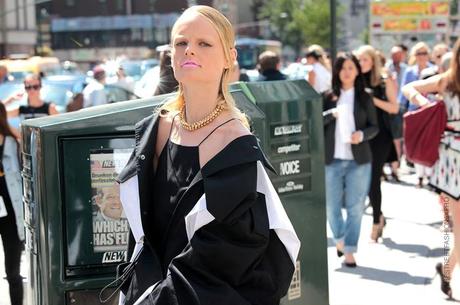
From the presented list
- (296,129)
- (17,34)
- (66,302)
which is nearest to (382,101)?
(296,129)

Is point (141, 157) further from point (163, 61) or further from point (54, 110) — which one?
point (54, 110)

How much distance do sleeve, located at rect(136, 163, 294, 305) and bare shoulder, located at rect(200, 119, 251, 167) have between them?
0.34 ft

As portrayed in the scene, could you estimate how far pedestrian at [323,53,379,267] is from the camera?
7812 mm

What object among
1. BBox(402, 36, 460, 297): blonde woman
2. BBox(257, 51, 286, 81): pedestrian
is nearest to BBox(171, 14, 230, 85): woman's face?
BBox(402, 36, 460, 297): blonde woman

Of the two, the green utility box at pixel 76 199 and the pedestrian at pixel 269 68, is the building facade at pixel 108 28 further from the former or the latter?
the green utility box at pixel 76 199

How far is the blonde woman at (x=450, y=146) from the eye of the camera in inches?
243

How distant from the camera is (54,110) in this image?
29.1 ft

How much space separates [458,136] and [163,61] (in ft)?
A: 6.95

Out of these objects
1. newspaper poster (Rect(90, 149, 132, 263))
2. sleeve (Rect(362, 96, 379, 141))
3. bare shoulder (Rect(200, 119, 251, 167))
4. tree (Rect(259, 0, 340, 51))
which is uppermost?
bare shoulder (Rect(200, 119, 251, 167))

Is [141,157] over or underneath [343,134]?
over

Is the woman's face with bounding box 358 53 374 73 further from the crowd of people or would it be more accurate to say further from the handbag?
the handbag

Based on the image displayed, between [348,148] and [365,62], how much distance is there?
1104mm

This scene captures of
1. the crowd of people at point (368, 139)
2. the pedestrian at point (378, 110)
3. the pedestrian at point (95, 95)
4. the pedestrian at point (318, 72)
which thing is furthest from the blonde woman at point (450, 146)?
the pedestrian at point (318, 72)

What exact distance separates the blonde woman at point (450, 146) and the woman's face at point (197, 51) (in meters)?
3.51
